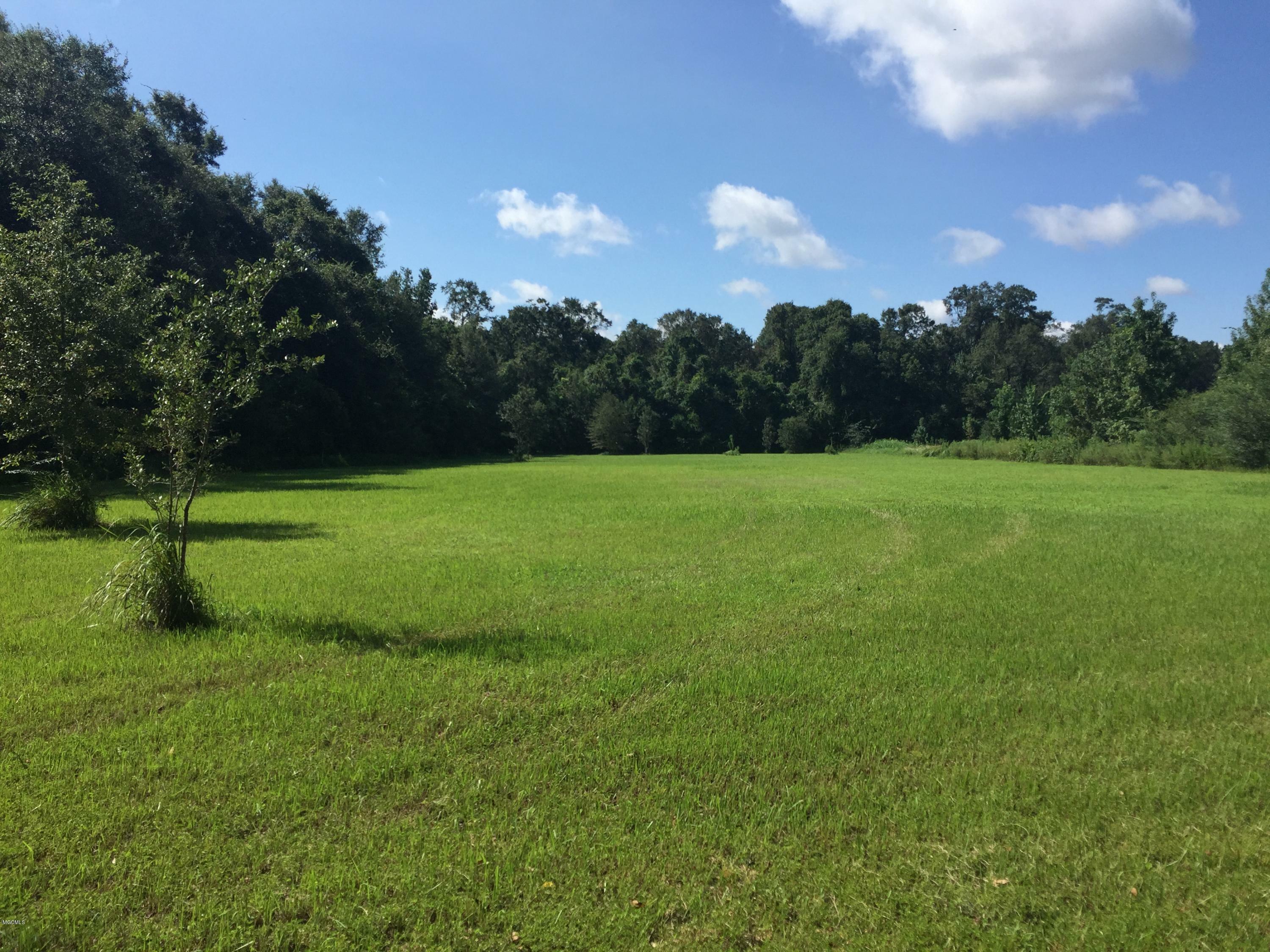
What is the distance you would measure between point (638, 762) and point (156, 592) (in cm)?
530

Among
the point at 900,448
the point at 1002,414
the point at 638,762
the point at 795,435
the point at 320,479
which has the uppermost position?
the point at 1002,414

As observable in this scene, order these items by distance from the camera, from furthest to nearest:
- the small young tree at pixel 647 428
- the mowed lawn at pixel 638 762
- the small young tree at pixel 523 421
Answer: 1. the small young tree at pixel 647 428
2. the small young tree at pixel 523 421
3. the mowed lawn at pixel 638 762

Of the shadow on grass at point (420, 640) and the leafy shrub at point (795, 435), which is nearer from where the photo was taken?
the shadow on grass at point (420, 640)

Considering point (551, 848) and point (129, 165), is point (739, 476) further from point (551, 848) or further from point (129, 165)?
point (551, 848)

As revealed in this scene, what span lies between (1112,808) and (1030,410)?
7059 cm

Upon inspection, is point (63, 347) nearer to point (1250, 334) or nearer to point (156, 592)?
point (156, 592)

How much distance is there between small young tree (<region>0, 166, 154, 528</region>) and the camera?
11.8 metres

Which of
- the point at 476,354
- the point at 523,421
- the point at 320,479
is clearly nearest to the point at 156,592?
the point at 320,479

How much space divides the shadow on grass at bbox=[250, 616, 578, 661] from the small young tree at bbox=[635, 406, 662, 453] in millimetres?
67297

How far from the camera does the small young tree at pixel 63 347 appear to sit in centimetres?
1180

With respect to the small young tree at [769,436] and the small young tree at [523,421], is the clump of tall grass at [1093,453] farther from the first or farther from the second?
the small young tree at [523,421]

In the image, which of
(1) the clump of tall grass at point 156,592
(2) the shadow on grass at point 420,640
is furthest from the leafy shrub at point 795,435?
(1) the clump of tall grass at point 156,592

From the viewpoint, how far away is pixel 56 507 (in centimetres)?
1310

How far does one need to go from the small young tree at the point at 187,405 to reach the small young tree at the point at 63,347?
373 centimetres
